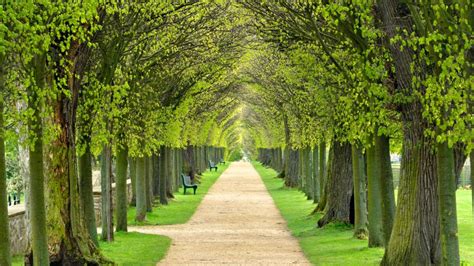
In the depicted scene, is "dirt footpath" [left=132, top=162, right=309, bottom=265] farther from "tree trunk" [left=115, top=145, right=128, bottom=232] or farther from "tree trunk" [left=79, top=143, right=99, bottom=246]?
"tree trunk" [left=79, top=143, right=99, bottom=246]

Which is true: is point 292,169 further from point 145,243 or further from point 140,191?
point 145,243

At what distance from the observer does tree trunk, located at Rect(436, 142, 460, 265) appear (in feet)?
36.8

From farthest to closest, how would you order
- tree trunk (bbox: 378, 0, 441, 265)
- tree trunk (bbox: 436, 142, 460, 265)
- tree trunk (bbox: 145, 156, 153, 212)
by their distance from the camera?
tree trunk (bbox: 145, 156, 153, 212)
tree trunk (bbox: 378, 0, 441, 265)
tree trunk (bbox: 436, 142, 460, 265)

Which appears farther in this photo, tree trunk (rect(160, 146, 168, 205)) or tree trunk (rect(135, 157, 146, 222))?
tree trunk (rect(160, 146, 168, 205))

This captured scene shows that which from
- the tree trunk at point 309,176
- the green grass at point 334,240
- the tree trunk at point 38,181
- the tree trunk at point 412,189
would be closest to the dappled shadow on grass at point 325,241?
the green grass at point 334,240

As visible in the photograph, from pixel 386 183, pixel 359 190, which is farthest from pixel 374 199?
pixel 386 183

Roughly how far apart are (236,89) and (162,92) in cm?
2540

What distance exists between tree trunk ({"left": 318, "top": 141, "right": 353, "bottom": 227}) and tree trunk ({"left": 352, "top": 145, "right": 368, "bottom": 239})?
342 cm

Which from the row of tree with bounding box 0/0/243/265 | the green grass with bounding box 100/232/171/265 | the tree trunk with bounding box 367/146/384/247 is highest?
the row of tree with bounding box 0/0/243/265

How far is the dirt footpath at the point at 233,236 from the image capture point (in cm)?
1962

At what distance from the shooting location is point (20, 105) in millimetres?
17625

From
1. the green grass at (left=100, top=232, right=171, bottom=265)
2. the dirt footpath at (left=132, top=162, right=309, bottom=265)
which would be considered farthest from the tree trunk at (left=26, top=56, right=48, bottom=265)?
the dirt footpath at (left=132, top=162, right=309, bottom=265)

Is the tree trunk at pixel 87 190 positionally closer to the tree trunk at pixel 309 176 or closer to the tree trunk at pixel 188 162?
the tree trunk at pixel 309 176

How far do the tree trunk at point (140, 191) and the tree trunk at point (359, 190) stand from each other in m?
9.80
